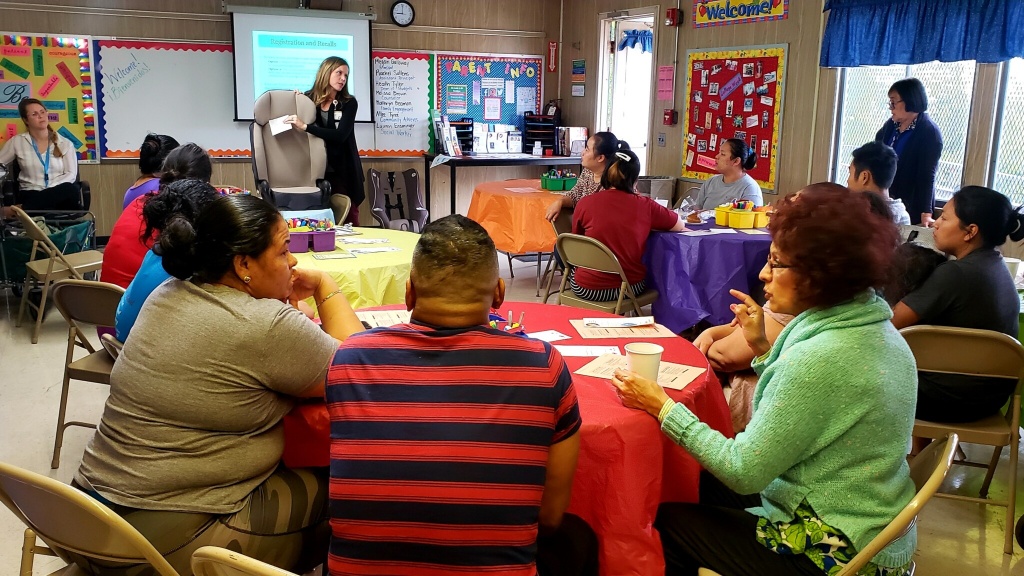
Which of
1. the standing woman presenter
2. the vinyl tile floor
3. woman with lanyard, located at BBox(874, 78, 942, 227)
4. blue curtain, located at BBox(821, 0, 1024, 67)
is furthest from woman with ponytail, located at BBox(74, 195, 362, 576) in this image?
blue curtain, located at BBox(821, 0, 1024, 67)

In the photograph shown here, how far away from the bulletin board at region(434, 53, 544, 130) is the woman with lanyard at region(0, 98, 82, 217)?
361 cm

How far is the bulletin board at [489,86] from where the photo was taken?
8.58 meters

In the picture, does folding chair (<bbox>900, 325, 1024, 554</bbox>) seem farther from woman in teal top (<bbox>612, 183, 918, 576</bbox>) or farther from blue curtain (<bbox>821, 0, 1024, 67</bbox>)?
blue curtain (<bbox>821, 0, 1024, 67</bbox>)

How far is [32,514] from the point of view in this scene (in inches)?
62.1

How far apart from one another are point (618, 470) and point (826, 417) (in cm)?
48

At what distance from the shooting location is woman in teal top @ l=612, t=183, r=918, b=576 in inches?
61.9

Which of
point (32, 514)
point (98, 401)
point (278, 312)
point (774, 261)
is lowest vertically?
point (98, 401)

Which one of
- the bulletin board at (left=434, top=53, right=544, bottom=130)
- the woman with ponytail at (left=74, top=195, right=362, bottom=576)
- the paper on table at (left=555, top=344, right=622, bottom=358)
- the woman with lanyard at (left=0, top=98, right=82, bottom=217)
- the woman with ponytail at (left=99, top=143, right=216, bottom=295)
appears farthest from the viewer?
the bulletin board at (left=434, top=53, right=544, bottom=130)

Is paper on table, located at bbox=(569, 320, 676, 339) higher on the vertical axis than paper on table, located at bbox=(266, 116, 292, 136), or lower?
lower

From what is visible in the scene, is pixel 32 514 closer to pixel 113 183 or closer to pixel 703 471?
pixel 703 471

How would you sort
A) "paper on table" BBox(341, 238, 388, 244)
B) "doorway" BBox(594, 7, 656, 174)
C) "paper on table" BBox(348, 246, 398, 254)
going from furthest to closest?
1. "doorway" BBox(594, 7, 656, 174)
2. "paper on table" BBox(341, 238, 388, 244)
3. "paper on table" BBox(348, 246, 398, 254)

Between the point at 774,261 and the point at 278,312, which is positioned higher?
the point at 774,261

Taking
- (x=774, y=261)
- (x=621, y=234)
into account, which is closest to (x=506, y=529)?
(x=774, y=261)

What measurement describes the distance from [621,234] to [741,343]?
1907mm
